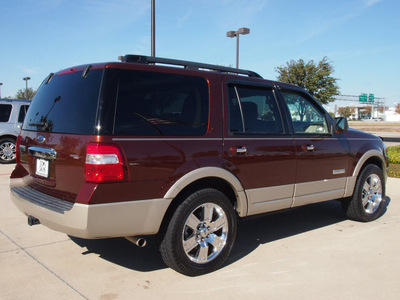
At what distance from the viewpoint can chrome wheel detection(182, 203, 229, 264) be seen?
3.49 m

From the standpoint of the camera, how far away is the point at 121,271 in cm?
366

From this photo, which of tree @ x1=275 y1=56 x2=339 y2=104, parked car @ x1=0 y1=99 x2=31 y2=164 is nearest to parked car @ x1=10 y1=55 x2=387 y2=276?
parked car @ x1=0 y1=99 x2=31 y2=164

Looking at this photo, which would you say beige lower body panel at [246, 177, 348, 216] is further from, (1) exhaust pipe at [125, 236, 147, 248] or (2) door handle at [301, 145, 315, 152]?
(1) exhaust pipe at [125, 236, 147, 248]

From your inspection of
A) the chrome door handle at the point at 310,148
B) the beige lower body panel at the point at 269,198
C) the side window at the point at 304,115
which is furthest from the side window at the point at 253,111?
the beige lower body panel at the point at 269,198

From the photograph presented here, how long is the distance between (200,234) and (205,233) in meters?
0.05

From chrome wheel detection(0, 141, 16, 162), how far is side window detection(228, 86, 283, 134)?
9.43 m

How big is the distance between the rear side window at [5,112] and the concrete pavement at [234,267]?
23.2 ft

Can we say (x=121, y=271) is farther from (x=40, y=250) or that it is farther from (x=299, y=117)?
(x=299, y=117)

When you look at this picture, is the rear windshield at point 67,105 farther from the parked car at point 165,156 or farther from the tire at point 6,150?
the tire at point 6,150

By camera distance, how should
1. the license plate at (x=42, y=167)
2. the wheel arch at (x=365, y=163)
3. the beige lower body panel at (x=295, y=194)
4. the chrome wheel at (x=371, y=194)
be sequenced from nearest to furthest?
1. the license plate at (x=42, y=167)
2. the beige lower body panel at (x=295, y=194)
3. the wheel arch at (x=365, y=163)
4. the chrome wheel at (x=371, y=194)

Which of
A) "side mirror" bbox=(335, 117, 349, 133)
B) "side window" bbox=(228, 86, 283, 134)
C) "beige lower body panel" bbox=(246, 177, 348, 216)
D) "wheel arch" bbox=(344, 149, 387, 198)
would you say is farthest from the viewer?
"wheel arch" bbox=(344, 149, 387, 198)

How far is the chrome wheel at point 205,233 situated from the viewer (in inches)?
137

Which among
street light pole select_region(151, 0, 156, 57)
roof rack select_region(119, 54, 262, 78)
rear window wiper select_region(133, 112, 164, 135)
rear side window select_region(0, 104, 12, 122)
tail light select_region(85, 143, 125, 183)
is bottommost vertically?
tail light select_region(85, 143, 125, 183)

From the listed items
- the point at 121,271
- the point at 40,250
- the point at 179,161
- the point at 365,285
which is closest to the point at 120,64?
the point at 179,161
